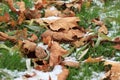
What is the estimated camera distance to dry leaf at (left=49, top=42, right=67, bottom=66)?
123 inches

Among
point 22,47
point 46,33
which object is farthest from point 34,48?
point 46,33

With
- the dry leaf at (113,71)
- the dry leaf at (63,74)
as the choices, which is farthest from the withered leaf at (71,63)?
the dry leaf at (113,71)

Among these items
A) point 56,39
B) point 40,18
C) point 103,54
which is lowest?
point 103,54

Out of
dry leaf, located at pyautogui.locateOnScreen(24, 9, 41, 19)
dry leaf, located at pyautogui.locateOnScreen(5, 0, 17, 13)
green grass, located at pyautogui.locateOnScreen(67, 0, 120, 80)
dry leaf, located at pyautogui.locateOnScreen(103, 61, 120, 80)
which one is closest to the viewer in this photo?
dry leaf, located at pyautogui.locateOnScreen(103, 61, 120, 80)

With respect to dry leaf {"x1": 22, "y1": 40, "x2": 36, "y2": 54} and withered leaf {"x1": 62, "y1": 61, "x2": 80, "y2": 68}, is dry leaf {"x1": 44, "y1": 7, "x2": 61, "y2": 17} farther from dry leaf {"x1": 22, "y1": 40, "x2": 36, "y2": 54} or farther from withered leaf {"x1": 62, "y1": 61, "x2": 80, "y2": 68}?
withered leaf {"x1": 62, "y1": 61, "x2": 80, "y2": 68}

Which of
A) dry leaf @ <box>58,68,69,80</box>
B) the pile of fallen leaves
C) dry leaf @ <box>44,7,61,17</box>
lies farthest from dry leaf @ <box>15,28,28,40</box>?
dry leaf @ <box>58,68,69,80</box>

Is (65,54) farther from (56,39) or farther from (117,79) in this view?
(117,79)

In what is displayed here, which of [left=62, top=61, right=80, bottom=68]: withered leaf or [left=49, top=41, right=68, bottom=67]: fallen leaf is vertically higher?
[left=49, top=41, right=68, bottom=67]: fallen leaf

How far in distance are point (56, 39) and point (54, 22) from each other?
0.25 metres

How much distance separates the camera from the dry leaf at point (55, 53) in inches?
123

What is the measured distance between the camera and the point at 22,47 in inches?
128

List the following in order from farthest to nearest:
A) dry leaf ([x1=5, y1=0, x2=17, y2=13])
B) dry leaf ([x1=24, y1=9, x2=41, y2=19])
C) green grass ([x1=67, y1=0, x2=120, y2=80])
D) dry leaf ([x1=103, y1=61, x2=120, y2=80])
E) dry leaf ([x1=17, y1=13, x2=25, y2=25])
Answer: dry leaf ([x1=5, y1=0, x2=17, y2=13]) < dry leaf ([x1=24, y1=9, x2=41, y2=19]) < dry leaf ([x1=17, y1=13, x2=25, y2=25]) < green grass ([x1=67, y1=0, x2=120, y2=80]) < dry leaf ([x1=103, y1=61, x2=120, y2=80])

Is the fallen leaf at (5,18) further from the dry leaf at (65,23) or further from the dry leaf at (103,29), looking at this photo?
the dry leaf at (103,29)

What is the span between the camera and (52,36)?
3510mm
